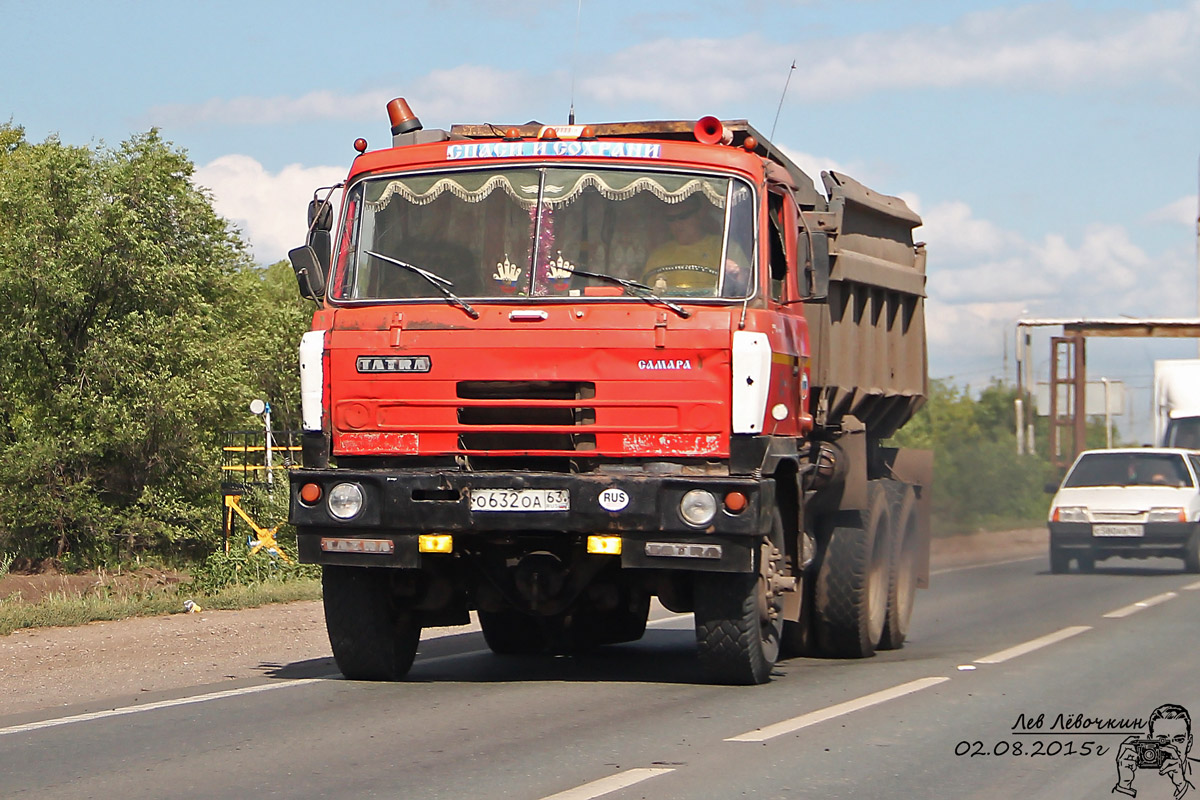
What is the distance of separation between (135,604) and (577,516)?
7.47m

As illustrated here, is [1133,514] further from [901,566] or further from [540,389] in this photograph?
[540,389]

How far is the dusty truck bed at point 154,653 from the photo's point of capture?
10.5m

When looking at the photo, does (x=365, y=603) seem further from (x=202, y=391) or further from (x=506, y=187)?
(x=202, y=391)

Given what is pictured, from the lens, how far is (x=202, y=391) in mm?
27359

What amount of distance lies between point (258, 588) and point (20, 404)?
11.6 metres

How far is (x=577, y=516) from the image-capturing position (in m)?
9.09

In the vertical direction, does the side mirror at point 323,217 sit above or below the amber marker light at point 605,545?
→ above

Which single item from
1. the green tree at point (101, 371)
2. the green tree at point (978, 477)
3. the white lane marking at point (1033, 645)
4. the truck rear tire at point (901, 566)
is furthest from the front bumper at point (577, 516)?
the green tree at point (101, 371)

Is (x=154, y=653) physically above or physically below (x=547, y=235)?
below

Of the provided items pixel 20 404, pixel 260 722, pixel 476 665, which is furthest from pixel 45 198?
pixel 260 722

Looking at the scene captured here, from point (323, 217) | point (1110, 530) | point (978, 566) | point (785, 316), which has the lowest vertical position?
point (978, 566)

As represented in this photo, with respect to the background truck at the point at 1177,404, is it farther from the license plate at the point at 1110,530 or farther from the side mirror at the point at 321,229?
the side mirror at the point at 321,229

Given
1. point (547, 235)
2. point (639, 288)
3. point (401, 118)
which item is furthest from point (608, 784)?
point (401, 118)

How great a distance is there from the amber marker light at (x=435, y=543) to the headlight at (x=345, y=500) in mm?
398
